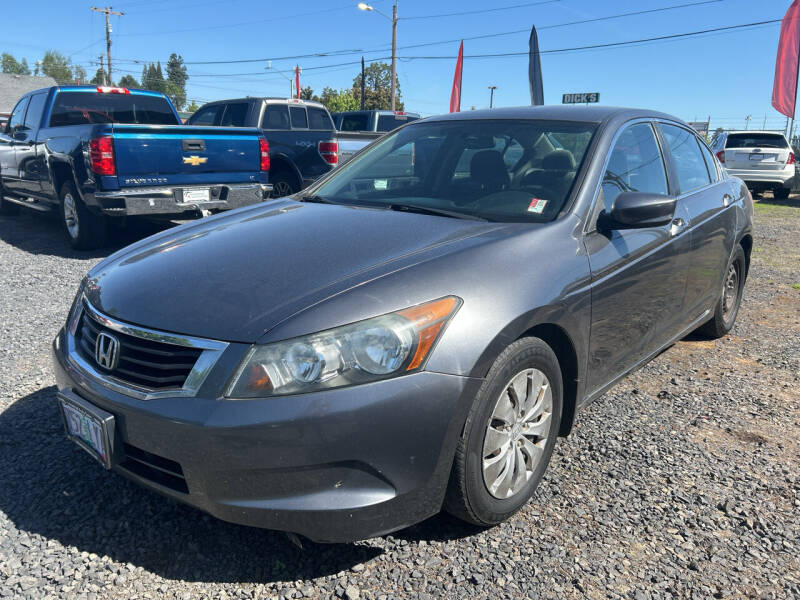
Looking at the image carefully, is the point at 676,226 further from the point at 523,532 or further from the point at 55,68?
the point at 55,68

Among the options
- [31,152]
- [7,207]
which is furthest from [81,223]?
[7,207]

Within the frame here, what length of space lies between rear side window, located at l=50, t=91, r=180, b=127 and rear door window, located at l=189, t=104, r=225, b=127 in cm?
200

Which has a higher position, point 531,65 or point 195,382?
point 531,65

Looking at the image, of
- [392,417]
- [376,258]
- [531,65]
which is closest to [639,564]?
[392,417]

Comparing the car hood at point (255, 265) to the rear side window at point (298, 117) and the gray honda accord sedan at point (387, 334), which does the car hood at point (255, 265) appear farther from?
the rear side window at point (298, 117)

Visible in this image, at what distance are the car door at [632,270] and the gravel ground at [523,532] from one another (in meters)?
0.44

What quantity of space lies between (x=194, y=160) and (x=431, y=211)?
504 cm

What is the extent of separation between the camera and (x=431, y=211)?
3021 mm

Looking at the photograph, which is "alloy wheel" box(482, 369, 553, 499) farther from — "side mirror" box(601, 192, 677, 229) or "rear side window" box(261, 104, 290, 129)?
"rear side window" box(261, 104, 290, 129)

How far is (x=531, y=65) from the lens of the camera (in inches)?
844

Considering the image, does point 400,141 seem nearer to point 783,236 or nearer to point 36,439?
point 36,439

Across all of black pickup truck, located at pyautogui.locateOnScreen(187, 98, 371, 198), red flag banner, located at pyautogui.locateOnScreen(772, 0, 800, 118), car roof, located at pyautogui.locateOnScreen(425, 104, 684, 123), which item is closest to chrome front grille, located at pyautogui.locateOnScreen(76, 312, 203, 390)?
car roof, located at pyautogui.locateOnScreen(425, 104, 684, 123)

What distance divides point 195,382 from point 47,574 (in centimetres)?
91

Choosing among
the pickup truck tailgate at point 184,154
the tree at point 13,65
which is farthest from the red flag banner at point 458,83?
the tree at point 13,65
